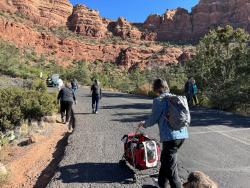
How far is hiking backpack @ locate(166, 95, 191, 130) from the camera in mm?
6574

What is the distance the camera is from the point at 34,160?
10734 mm

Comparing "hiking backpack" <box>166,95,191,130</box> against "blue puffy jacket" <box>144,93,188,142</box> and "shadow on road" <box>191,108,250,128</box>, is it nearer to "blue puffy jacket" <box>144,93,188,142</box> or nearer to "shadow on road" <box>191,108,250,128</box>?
"blue puffy jacket" <box>144,93,188,142</box>

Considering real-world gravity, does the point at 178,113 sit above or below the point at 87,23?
below

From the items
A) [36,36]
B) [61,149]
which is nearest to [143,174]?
[61,149]

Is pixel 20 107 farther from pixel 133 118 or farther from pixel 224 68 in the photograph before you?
pixel 224 68

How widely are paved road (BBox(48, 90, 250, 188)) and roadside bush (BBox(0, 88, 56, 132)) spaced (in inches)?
57.5

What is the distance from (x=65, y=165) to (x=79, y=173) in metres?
0.68

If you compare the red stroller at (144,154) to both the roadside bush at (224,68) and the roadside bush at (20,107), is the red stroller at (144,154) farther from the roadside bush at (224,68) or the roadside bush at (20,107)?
the roadside bush at (224,68)

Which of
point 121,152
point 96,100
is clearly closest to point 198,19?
point 96,100

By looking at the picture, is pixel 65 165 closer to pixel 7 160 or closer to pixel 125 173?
pixel 125 173

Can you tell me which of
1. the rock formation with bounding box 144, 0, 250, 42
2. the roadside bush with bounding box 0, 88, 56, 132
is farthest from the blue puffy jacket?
the rock formation with bounding box 144, 0, 250, 42

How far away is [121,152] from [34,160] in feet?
7.40

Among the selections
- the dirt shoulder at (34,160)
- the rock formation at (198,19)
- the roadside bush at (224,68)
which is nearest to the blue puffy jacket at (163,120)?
the dirt shoulder at (34,160)

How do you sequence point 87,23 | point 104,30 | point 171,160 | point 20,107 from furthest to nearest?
point 104,30 → point 87,23 → point 20,107 → point 171,160
